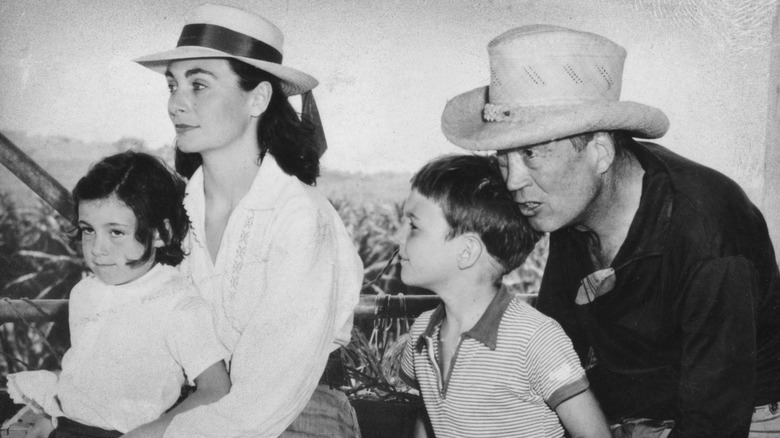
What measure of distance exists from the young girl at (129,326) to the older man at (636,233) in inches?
39.8

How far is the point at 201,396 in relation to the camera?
7.36 feet

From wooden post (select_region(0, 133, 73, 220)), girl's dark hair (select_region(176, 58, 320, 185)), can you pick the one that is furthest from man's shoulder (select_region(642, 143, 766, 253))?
wooden post (select_region(0, 133, 73, 220))

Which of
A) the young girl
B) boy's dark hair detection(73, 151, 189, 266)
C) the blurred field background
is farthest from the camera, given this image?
the blurred field background

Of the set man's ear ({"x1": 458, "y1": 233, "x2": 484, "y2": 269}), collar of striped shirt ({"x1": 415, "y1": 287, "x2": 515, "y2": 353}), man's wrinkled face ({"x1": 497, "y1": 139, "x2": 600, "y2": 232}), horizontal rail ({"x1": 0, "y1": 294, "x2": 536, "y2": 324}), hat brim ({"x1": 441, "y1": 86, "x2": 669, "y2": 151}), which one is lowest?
horizontal rail ({"x1": 0, "y1": 294, "x2": 536, "y2": 324})

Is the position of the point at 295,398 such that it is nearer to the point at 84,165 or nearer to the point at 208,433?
the point at 208,433

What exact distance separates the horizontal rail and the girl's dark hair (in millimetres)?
953

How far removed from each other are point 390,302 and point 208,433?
4.83 ft

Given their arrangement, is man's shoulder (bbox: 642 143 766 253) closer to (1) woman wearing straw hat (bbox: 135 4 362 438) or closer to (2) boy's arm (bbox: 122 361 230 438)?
(1) woman wearing straw hat (bbox: 135 4 362 438)

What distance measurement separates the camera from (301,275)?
226 cm

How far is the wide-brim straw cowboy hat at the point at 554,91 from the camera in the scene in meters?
2.15

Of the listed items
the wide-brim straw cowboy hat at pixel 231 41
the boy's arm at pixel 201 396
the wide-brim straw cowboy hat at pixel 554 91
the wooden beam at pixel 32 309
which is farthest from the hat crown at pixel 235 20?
the wooden beam at pixel 32 309

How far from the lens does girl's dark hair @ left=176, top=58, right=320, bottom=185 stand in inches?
101

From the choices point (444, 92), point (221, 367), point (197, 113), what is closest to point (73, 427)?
point (221, 367)

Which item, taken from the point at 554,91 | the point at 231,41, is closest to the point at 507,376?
the point at 554,91
